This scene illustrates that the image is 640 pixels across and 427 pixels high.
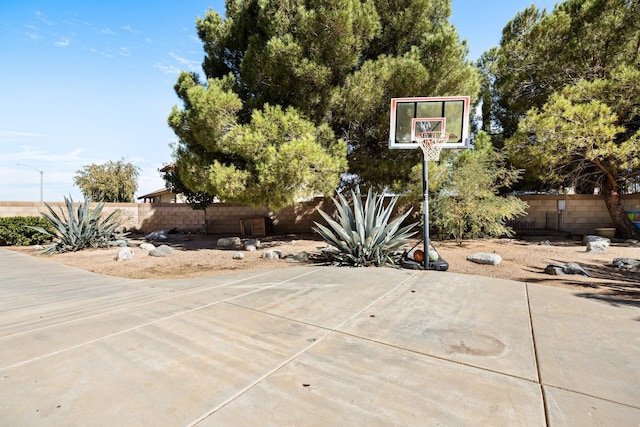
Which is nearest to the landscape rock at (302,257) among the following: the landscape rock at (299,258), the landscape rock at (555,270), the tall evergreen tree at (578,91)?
the landscape rock at (299,258)

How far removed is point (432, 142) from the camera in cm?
764

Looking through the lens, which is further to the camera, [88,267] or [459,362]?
[88,267]

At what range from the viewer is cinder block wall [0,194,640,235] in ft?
46.5

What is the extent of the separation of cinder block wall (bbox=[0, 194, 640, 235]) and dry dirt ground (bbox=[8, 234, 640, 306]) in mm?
3433

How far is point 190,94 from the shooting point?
9758mm

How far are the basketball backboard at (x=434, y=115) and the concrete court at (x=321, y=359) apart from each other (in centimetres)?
434

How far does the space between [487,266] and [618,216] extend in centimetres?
1015

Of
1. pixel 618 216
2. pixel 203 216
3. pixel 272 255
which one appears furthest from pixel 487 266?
pixel 203 216

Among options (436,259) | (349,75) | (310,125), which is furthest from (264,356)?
(349,75)

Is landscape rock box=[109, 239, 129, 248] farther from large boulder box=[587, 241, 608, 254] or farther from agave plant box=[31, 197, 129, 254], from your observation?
large boulder box=[587, 241, 608, 254]

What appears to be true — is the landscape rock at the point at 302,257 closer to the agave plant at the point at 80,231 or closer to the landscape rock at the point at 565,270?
the landscape rock at the point at 565,270

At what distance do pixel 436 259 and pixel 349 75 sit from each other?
6633 millimetres

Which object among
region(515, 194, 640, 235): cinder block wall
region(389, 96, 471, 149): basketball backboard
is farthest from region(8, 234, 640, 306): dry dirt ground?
region(515, 194, 640, 235): cinder block wall

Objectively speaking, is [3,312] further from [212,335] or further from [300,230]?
[300,230]
